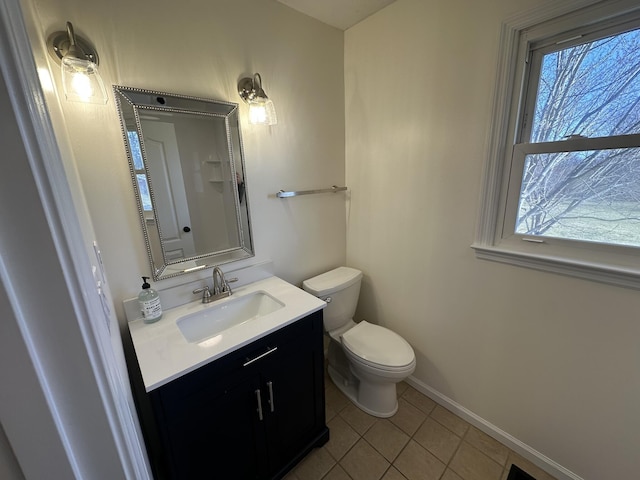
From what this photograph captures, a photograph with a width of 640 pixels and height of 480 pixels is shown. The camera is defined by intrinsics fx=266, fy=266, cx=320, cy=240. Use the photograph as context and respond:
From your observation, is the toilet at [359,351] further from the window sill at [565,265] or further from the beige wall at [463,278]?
the window sill at [565,265]

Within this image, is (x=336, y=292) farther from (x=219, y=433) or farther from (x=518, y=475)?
(x=518, y=475)

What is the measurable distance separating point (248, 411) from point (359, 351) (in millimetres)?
700

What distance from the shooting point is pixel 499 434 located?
4.83ft

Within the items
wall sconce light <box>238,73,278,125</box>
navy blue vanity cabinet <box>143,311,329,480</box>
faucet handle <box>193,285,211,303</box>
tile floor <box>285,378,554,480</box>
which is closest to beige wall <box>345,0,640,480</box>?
tile floor <box>285,378,554,480</box>

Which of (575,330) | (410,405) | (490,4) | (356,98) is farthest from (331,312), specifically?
(490,4)

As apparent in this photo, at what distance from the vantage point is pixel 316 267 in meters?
1.90

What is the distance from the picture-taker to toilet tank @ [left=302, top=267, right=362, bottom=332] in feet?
5.48

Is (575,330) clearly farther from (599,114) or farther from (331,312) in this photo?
(331,312)

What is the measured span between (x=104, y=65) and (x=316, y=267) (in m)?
1.47

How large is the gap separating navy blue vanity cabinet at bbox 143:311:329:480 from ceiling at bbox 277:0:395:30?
65.1 inches

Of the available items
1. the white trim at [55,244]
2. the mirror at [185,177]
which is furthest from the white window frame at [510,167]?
the white trim at [55,244]

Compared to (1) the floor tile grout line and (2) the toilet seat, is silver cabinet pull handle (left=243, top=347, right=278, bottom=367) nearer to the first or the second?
(2) the toilet seat

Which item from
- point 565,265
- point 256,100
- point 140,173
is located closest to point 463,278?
point 565,265

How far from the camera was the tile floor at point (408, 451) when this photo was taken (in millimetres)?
1335
